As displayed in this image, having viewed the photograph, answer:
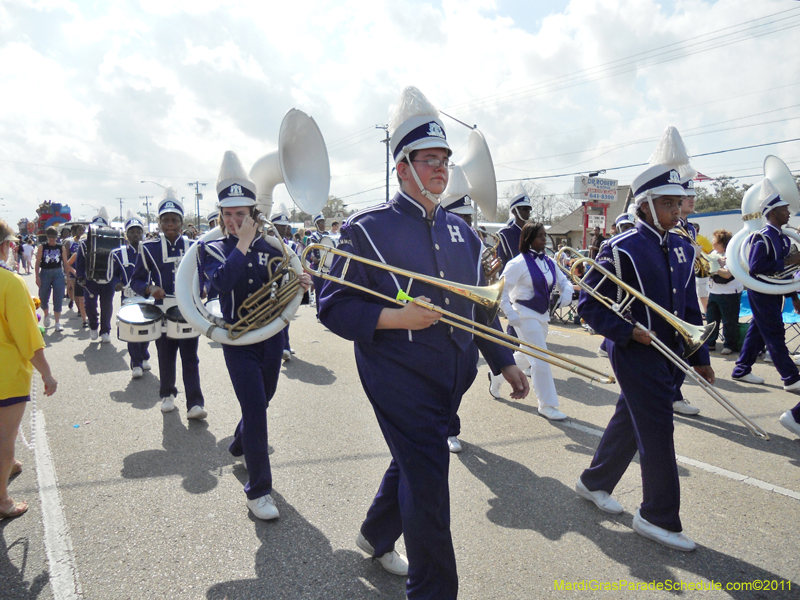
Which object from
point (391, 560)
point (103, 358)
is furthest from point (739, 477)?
point (103, 358)

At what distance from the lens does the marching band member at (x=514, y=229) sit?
6.38m

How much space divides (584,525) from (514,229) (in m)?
3.97

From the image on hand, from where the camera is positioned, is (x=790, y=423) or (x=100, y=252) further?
(x=100, y=252)

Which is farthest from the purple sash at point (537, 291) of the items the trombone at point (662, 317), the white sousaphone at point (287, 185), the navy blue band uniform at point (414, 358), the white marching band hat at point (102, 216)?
the white marching band hat at point (102, 216)

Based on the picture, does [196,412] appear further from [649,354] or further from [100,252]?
[100,252]

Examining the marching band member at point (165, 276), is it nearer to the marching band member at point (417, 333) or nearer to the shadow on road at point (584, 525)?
the shadow on road at point (584, 525)

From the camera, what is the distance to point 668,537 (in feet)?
9.43

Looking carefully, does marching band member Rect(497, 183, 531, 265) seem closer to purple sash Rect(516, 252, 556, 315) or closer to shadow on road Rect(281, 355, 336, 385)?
purple sash Rect(516, 252, 556, 315)

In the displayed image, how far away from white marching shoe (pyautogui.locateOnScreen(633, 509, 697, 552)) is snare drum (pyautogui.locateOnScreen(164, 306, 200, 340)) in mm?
3924

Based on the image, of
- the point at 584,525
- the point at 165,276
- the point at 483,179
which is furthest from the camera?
the point at 165,276

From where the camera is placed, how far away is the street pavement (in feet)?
8.71

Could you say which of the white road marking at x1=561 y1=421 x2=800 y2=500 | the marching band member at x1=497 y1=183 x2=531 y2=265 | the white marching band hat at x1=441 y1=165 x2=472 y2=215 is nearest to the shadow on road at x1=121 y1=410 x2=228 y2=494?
the white marching band hat at x1=441 y1=165 x2=472 y2=215

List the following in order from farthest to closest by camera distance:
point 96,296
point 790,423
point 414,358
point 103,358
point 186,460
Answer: point 96,296, point 103,358, point 790,423, point 186,460, point 414,358

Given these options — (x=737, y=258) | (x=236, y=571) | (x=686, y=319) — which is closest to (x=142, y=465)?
(x=236, y=571)
